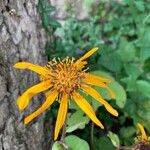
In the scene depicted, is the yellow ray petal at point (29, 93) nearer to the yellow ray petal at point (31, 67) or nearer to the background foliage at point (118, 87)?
the yellow ray petal at point (31, 67)

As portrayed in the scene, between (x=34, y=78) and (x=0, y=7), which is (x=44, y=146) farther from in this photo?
(x=0, y=7)

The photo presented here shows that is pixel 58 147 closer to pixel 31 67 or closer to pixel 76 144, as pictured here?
pixel 76 144

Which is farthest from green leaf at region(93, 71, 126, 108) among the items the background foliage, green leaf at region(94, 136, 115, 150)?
green leaf at region(94, 136, 115, 150)

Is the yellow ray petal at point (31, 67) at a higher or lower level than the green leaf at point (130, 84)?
higher

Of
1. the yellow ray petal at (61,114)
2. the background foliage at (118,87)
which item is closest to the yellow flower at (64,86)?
the yellow ray petal at (61,114)

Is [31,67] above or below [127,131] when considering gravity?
above

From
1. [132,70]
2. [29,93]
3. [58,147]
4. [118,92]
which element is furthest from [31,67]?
[132,70]
